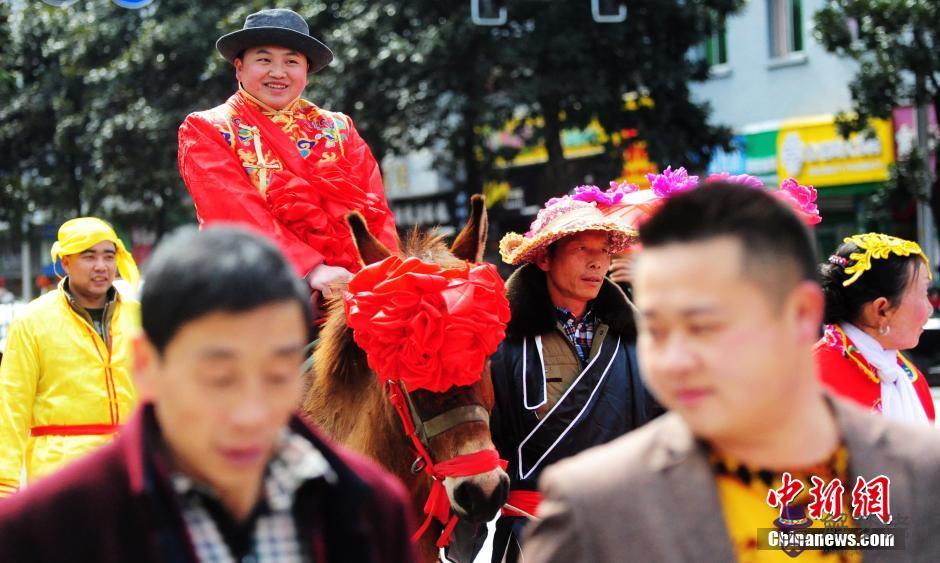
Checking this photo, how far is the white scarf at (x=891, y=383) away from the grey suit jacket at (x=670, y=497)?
8.47ft

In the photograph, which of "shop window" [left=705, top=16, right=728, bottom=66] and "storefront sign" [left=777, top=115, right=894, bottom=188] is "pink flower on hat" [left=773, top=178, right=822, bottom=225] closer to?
"storefront sign" [left=777, top=115, right=894, bottom=188]

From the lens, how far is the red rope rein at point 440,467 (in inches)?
169

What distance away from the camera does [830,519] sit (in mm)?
2439

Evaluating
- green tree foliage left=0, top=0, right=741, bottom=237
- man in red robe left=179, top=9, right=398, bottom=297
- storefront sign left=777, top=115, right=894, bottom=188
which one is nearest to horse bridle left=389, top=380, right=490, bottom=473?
man in red robe left=179, top=9, right=398, bottom=297

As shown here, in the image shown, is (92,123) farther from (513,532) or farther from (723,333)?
(723,333)

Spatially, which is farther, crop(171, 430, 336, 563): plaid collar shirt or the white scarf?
the white scarf

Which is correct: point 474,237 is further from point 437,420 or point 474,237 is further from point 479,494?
point 479,494

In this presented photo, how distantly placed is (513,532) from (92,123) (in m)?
22.4

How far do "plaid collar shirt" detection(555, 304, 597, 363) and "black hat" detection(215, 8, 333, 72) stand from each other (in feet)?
5.65

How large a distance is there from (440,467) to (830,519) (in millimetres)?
2104

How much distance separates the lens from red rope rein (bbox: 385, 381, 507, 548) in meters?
4.29

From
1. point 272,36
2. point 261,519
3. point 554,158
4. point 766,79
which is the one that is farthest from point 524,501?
point 766,79

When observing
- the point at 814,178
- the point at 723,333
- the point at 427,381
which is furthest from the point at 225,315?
the point at 814,178

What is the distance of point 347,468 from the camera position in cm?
222
